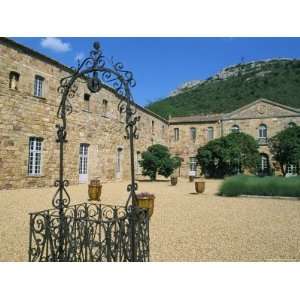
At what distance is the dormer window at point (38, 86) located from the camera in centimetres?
1233

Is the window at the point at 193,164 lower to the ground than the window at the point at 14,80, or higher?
lower

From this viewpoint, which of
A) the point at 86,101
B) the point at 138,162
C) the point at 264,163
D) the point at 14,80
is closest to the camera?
the point at 14,80

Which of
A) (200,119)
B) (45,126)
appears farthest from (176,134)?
(45,126)

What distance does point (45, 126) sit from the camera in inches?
498

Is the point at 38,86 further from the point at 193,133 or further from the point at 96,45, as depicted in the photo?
the point at 193,133

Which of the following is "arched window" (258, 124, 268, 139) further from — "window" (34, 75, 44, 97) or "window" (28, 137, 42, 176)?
"window" (28, 137, 42, 176)

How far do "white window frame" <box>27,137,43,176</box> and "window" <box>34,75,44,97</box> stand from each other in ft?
6.46

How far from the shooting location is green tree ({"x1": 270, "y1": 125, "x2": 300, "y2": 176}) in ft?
68.7

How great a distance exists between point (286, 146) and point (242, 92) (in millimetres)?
31827

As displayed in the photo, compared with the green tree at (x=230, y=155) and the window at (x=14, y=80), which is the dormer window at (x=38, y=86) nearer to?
the window at (x=14, y=80)

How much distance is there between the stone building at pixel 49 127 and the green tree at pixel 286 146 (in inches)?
51.3

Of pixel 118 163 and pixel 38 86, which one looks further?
pixel 118 163

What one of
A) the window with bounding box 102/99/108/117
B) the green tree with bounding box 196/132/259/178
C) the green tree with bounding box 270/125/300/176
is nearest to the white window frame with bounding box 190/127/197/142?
the green tree with bounding box 196/132/259/178

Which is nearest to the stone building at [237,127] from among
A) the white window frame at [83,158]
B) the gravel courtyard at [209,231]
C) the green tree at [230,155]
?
the green tree at [230,155]
